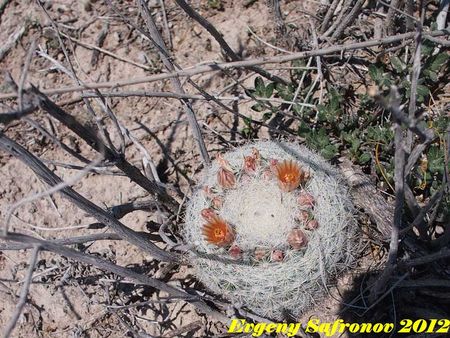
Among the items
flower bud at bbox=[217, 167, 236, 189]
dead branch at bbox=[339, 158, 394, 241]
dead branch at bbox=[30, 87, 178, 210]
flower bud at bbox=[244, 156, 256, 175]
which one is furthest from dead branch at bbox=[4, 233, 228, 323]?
dead branch at bbox=[339, 158, 394, 241]

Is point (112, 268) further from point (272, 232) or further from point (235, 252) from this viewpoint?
point (272, 232)

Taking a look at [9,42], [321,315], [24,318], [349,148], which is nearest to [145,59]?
[9,42]

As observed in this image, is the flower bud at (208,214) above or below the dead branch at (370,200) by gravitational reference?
above

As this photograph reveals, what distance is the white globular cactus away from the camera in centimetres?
210

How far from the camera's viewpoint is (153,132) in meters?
3.28

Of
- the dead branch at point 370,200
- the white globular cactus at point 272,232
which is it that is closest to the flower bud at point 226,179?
the white globular cactus at point 272,232

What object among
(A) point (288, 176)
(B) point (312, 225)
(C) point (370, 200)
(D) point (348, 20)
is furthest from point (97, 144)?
(D) point (348, 20)

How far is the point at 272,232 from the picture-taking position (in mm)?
2096

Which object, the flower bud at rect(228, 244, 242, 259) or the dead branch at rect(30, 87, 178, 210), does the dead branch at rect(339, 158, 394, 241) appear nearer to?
the flower bud at rect(228, 244, 242, 259)

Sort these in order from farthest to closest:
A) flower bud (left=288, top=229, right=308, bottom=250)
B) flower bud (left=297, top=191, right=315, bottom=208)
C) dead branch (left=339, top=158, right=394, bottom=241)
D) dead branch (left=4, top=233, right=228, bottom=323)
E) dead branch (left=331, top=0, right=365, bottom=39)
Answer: dead branch (left=331, top=0, right=365, bottom=39), dead branch (left=339, top=158, right=394, bottom=241), flower bud (left=297, top=191, right=315, bottom=208), flower bud (left=288, top=229, right=308, bottom=250), dead branch (left=4, top=233, right=228, bottom=323)

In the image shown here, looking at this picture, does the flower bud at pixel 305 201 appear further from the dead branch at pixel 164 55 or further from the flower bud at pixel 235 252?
the dead branch at pixel 164 55

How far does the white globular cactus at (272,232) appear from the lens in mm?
2096

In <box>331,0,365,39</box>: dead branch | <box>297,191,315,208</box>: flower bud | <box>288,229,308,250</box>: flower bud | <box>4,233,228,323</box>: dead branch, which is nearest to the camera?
<box>4,233,228,323</box>: dead branch

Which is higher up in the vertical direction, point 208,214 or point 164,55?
point 164,55
